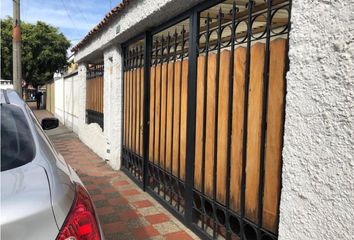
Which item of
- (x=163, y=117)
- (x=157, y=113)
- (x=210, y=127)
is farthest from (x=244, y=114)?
(x=157, y=113)

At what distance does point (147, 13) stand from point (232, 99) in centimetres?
197

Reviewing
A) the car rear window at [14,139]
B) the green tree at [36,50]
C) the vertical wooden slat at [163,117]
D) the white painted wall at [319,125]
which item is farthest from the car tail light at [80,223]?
the green tree at [36,50]

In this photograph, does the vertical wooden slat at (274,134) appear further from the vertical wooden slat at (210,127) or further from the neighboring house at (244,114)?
the vertical wooden slat at (210,127)

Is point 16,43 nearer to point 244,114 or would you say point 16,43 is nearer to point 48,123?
point 48,123

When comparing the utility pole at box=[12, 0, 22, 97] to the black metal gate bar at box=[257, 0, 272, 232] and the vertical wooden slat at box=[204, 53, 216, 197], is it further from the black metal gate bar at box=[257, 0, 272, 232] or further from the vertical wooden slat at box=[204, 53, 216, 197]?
the black metal gate bar at box=[257, 0, 272, 232]

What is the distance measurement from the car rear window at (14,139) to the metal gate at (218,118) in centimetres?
171

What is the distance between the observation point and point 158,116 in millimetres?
4879

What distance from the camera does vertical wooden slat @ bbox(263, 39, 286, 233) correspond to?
255 cm

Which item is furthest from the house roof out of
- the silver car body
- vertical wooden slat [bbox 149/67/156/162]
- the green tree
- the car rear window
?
the green tree

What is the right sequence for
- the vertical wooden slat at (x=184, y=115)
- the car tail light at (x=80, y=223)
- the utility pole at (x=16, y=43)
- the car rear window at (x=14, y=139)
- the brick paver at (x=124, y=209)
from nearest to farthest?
the car tail light at (x=80, y=223) → the car rear window at (x=14, y=139) → the brick paver at (x=124, y=209) → the vertical wooden slat at (x=184, y=115) → the utility pole at (x=16, y=43)

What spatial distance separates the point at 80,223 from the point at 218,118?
6.88 feet

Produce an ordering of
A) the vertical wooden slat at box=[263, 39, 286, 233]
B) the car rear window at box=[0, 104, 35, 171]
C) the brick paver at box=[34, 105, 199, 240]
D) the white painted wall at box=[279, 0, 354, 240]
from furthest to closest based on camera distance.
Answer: the brick paver at box=[34, 105, 199, 240] → the vertical wooden slat at box=[263, 39, 286, 233] → the white painted wall at box=[279, 0, 354, 240] → the car rear window at box=[0, 104, 35, 171]

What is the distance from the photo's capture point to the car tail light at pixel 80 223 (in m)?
1.41

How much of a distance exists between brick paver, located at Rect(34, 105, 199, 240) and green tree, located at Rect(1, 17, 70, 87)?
20.0m
